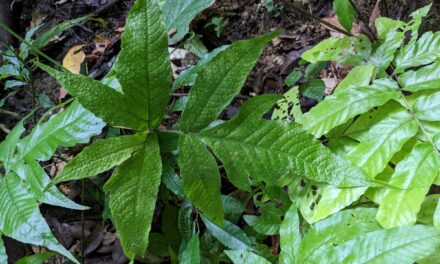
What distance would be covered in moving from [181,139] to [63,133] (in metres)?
0.46

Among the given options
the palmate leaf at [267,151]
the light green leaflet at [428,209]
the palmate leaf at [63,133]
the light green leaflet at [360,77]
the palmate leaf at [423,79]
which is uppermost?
the palmate leaf at [423,79]

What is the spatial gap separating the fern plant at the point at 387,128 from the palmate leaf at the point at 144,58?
0.50 meters

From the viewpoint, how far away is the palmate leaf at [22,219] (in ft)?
4.27

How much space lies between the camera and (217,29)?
2625mm

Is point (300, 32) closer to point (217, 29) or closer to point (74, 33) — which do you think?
point (217, 29)

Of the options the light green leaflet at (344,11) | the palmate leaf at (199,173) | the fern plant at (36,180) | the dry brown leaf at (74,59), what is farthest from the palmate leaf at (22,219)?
the dry brown leaf at (74,59)

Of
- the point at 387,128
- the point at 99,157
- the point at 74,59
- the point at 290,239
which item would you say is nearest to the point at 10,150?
the point at 99,157

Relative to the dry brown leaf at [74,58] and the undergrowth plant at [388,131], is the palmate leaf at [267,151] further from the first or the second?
the dry brown leaf at [74,58]

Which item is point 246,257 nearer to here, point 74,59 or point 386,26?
point 386,26

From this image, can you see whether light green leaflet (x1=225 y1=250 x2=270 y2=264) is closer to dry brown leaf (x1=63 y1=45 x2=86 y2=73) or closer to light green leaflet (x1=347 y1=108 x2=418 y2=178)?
light green leaflet (x1=347 y1=108 x2=418 y2=178)

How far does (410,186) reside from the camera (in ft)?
3.73

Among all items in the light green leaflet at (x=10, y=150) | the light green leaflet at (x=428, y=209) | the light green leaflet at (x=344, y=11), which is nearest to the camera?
the light green leaflet at (x=428, y=209)

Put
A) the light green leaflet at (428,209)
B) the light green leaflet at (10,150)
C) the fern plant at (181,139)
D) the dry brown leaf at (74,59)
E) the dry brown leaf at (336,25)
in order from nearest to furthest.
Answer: the fern plant at (181,139) → the light green leaflet at (428,209) → the light green leaflet at (10,150) → the dry brown leaf at (336,25) → the dry brown leaf at (74,59)

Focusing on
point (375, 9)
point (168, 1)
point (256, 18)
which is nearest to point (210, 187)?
point (168, 1)
